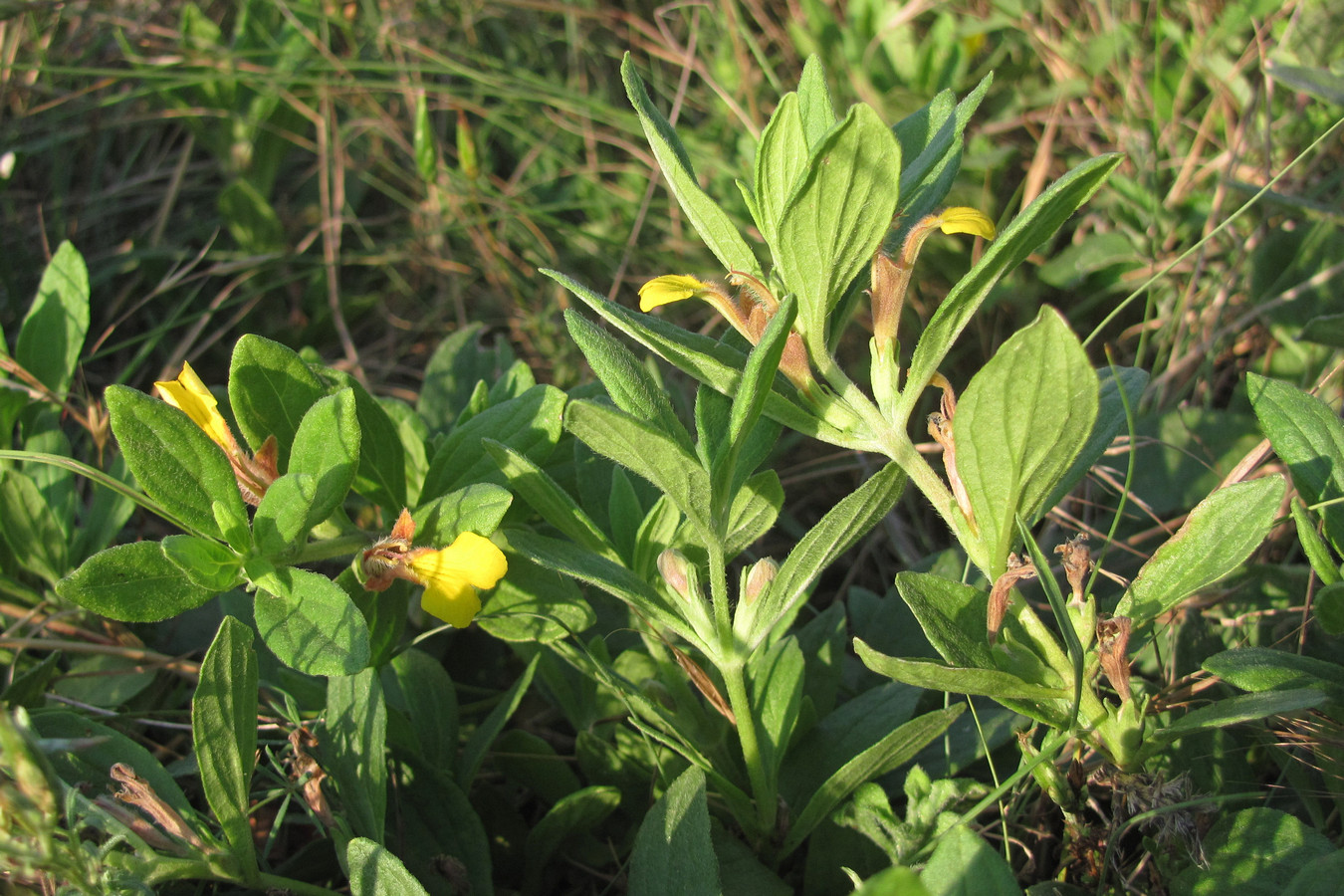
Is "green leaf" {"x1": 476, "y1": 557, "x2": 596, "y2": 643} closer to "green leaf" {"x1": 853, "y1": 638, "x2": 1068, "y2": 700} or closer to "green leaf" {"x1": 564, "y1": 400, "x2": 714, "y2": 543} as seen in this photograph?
"green leaf" {"x1": 564, "y1": 400, "x2": 714, "y2": 543}

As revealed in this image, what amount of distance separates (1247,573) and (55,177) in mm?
3470

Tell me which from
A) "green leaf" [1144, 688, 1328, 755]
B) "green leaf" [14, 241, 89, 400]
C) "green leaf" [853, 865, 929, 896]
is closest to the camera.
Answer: "green leaf" [853, 865, 929, 896]

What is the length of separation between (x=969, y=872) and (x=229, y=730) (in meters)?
1.03

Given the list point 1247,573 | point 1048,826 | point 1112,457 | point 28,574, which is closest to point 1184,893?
point 1048,826

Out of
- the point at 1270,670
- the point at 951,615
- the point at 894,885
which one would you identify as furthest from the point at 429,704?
the point at 1270,670

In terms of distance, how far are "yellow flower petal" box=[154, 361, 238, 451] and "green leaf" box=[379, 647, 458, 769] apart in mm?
495

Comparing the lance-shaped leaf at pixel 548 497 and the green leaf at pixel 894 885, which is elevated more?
the lance-shaped leaf at pixel 548 497

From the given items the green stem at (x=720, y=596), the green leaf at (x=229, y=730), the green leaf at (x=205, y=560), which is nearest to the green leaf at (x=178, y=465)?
the green leaf at (x=205, y=560)

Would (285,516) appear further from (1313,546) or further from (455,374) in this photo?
(1313,546)

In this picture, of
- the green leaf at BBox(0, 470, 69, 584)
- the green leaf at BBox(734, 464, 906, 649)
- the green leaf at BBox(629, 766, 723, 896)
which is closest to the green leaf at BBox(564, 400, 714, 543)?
the green leaf at BBox(734, 464, 906, 649)

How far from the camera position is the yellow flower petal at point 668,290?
132 centimetres

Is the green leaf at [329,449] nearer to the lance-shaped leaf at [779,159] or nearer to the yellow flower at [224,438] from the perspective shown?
the yellow flower at [224,438]

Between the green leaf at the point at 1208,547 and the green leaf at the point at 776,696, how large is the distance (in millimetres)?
507

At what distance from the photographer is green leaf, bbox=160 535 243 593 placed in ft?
4.70
